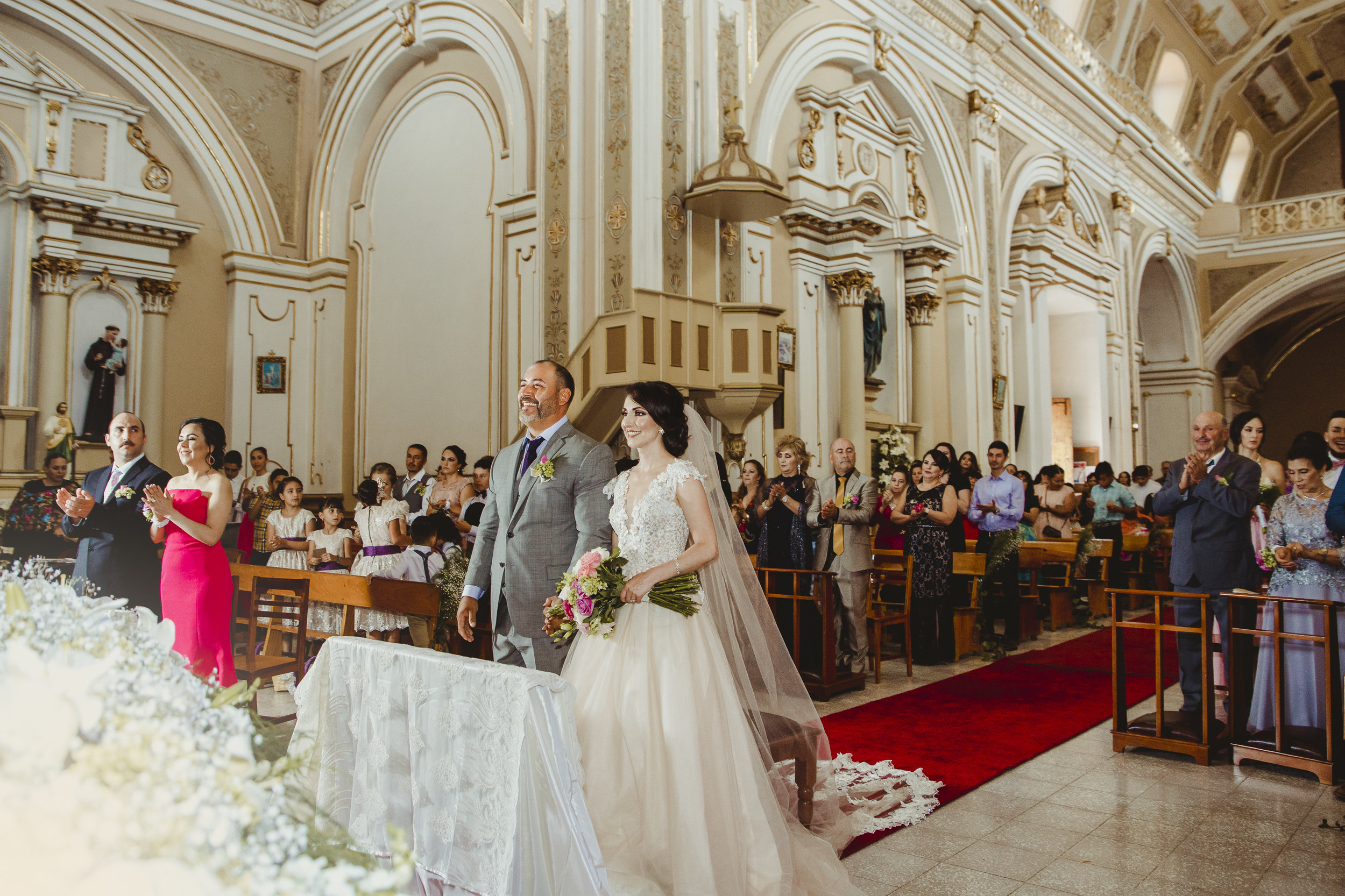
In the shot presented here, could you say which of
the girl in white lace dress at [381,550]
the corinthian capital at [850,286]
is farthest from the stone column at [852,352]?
the girl in white lace dress at [381,550]

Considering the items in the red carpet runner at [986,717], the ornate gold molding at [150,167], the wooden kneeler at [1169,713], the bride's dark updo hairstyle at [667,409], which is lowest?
the red carpet runner at [986,717]

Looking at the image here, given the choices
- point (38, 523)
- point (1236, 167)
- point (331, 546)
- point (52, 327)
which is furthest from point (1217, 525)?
point (1236, 167)

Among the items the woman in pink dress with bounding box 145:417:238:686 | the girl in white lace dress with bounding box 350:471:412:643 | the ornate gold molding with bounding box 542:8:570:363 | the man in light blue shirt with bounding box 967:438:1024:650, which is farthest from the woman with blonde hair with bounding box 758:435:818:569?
the woman in pink dress with bounding box 145:417:238:686

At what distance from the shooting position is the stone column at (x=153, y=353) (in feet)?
31.2

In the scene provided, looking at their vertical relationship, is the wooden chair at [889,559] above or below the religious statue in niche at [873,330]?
below

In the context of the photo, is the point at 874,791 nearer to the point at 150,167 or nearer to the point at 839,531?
the point at 839,531

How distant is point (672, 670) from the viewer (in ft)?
9.07

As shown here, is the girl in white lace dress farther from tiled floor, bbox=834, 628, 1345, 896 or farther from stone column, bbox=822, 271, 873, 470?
stone column, bbox=822, 271, 873, 470

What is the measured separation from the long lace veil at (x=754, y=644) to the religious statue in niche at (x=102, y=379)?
26.4ft

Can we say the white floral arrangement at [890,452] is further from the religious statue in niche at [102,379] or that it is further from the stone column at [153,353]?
the religious statue in niche at [102,379]

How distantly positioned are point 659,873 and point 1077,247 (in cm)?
1364

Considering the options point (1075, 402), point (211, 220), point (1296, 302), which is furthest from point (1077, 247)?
point (211, 220)

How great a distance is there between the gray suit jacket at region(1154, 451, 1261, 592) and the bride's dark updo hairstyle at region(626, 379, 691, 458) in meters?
2.54

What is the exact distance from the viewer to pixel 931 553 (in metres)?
6.52
